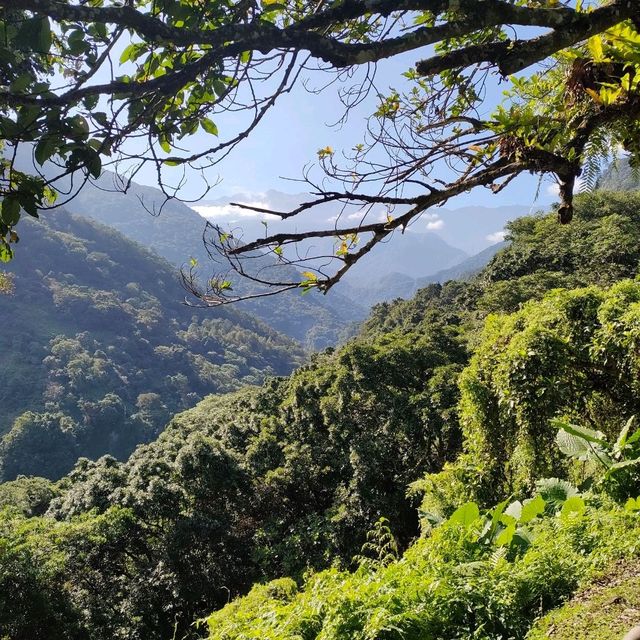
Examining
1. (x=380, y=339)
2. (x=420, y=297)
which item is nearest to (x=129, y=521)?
(x=380, y=339)

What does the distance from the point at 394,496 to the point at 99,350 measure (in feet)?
210

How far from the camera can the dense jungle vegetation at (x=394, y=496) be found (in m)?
2.74

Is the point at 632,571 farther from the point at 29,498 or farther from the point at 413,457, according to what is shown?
the point at 29,498

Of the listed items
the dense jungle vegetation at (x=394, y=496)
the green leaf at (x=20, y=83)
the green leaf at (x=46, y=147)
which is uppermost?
the green leaf at (x=20, y=83)

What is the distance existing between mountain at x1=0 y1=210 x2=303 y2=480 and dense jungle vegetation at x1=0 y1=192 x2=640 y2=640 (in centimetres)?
2494

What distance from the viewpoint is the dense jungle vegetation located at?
8.98 feet

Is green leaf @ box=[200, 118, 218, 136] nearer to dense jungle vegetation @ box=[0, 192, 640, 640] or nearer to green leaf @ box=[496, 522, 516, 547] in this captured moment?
dense jungle vegetation @ box=[0, 192, 640, 640]

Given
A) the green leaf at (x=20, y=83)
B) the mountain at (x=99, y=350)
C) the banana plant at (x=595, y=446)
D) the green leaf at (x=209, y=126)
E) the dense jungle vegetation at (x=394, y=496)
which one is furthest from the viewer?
the mountain at (x=99, y=350)

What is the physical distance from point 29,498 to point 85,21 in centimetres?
2271

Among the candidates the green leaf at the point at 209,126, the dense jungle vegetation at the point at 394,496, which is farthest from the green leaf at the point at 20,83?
the dense jungle vegetation at the point at 394,496

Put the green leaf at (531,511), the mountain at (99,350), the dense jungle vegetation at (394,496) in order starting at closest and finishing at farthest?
the dense jungle vegetation at (394,496)
the green leaf at (531,511)
the mountain at (99,350)

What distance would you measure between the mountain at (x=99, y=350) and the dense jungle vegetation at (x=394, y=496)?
24944mm

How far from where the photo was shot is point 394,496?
38.4ft

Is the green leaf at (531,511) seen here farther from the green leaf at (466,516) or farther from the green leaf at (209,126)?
the green leaf at (209,126)
